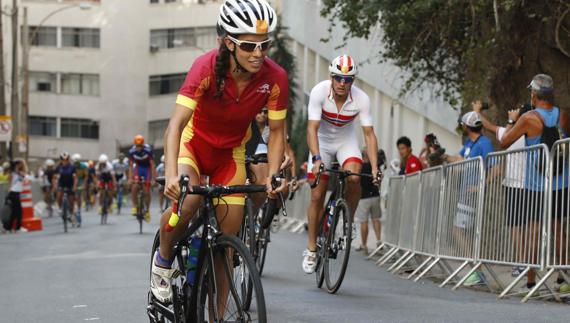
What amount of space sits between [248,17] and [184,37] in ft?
256

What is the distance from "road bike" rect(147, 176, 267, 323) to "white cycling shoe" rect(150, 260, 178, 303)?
0.04 meters

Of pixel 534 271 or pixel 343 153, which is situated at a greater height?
pixel 343 153

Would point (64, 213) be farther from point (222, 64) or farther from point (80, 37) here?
point (80, 37)

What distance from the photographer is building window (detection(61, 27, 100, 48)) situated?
268ft

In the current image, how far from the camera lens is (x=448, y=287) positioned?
13070mm

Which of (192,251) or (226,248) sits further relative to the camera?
(192,251)

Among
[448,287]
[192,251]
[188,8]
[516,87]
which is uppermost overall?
[188,8]

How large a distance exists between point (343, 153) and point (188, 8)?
7269 centimetres

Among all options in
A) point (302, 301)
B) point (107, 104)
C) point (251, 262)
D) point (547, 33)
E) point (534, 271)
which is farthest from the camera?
point (107, 104)

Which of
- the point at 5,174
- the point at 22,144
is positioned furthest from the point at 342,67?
the point at 22,144

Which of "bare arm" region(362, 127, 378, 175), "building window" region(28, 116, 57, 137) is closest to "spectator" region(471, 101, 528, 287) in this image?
"bare arm" region(362, 127, 378, 175)

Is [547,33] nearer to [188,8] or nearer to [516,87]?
[516,87]

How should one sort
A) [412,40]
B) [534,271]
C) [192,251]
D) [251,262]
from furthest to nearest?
[412,40]
[534,271]
[192,251]
[251,262]

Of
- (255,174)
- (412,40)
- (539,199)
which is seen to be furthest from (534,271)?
(412,40)
